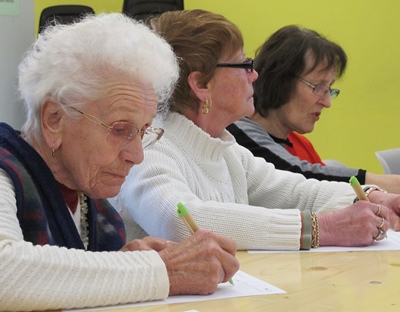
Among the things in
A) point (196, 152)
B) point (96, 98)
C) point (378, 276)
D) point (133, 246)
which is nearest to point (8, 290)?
point (133, 246)

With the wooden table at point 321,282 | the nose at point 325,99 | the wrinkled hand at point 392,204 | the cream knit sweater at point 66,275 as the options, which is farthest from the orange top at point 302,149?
the cream knit sweater at point 66,275

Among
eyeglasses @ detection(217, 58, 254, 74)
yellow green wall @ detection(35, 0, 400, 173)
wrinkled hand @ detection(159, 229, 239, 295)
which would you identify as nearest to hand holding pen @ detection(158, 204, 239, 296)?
wrinkled hand @ detection(159, 229, 239, 295)

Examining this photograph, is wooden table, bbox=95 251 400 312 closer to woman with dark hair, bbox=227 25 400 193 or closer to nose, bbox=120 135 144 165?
nose, bbox=120 135 144 165

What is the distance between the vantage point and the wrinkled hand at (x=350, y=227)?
199cm

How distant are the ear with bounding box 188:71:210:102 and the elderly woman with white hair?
1.43 ft

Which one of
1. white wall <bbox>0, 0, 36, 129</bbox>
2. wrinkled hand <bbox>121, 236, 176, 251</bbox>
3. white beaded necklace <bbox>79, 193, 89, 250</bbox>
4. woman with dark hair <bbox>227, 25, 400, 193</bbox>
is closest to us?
wrinkled hand <bbox>121, 236, 176, 251</bbox>

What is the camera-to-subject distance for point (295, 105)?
3.37 m

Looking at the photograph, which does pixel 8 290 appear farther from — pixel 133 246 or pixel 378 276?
pixel 378 276

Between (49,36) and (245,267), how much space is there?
0.68 m

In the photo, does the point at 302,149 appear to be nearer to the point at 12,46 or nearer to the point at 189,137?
the point at 189,137

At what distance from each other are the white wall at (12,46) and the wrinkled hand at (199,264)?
3526 millimetres

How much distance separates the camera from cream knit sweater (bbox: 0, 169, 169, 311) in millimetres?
1312

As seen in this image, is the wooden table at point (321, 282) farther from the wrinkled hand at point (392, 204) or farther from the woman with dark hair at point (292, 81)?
the woman with dark hair at point (292, 81)

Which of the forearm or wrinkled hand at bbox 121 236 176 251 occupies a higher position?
the forearm
